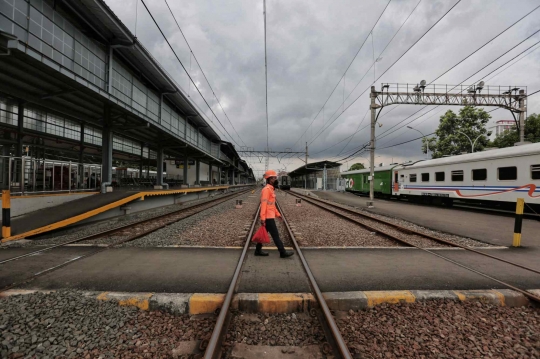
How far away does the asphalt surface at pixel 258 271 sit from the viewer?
3666 millimetres

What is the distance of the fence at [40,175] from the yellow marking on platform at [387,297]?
1141 cm

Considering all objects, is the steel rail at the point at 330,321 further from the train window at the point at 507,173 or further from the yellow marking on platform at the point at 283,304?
the train window at the point at 507,173

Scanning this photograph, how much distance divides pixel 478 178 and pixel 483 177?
32 cm

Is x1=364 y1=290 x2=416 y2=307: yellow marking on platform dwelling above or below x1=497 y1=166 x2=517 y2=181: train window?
below

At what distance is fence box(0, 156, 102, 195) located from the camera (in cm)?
892

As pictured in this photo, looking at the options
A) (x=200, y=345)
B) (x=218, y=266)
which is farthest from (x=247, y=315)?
(x=218, y=266)

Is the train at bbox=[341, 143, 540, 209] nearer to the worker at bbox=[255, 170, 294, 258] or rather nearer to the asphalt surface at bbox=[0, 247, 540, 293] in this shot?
the asphalt surface at bbox=[0, 247, 540, 293]

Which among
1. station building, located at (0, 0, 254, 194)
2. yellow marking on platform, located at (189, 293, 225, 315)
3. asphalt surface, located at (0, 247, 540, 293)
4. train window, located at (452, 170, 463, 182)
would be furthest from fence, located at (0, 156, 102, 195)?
train window, located at (452, 170, 463, 182)

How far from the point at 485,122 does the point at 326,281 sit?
37.5m

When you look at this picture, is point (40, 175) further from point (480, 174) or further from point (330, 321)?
point (480, 174)

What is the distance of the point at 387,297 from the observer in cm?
328

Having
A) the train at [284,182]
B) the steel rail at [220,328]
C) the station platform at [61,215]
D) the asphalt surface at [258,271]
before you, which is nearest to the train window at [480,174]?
the asphalt surface at [258,271]

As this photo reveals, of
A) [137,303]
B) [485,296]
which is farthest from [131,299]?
[485,296]

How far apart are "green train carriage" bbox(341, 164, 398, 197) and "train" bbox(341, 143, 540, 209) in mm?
1839
